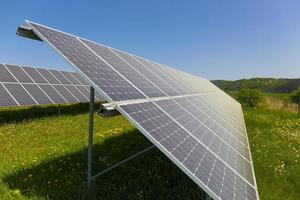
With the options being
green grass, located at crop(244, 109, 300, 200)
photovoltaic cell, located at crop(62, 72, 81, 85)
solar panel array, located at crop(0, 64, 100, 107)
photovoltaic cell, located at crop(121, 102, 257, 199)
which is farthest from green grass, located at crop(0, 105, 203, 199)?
photovoltaic cell, located at crop(62, 72, 81, 85)

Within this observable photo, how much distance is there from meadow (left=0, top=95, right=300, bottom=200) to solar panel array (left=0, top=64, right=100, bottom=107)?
8.48 feet

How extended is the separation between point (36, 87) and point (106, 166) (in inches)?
456

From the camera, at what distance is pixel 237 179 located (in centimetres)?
491

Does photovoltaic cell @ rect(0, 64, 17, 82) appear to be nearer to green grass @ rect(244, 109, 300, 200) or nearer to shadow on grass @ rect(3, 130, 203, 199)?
shadow on grass @ rect(3, 130, 203, 199)

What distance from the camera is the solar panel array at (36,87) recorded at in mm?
16359

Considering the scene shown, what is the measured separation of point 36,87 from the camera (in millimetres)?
18609

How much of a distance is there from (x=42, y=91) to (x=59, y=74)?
16.7 feet

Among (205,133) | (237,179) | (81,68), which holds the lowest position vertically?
(237,179)

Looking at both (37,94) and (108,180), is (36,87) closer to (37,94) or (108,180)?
(37,94)

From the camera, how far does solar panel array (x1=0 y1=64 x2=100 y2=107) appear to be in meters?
16.4

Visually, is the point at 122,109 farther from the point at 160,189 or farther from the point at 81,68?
the point at 160,189

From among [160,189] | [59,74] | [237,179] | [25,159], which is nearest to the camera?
[237,179]

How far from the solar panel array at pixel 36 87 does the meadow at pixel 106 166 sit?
258 centimetres

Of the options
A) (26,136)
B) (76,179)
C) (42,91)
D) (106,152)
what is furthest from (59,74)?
(76,179)
